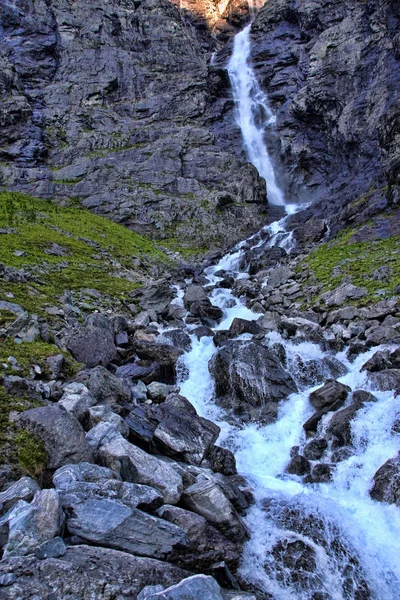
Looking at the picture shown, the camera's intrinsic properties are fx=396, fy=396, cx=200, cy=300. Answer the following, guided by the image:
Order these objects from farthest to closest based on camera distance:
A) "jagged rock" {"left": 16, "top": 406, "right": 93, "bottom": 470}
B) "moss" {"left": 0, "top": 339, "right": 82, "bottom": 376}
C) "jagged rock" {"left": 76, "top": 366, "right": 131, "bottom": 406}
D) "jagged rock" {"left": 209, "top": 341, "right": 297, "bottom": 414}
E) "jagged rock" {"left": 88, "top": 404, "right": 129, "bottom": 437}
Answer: "jagged rock" {"left": 209, "top": 341, "right": 297, "bottom": 414}
"jagged rock" {"left": 76, "top": 366, "right": 131, "bottom": 406}
"moss" {"left": 0, "top": 339, "right": 82, "bottom": 376}
"jagged rock" {"left": 88, "top": 404, "right": 129, "bottom": 437}
"jagged rock" {"left": 16, "top": 406, "right": 93, "bottom": 470}

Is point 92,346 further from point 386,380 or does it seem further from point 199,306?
point 386,380

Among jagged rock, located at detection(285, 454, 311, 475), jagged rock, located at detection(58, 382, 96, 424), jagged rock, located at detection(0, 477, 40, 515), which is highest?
jagged rock, located at detection(58, 382, 96, 424)

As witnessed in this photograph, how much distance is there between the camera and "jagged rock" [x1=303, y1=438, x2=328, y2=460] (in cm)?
1095

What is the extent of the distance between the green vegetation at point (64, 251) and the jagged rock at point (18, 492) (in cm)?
1003

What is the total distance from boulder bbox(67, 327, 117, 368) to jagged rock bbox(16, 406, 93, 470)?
5.47m

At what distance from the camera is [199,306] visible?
22.0 metres

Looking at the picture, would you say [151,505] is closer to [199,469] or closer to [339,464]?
[199,469]

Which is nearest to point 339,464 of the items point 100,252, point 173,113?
point 100,252

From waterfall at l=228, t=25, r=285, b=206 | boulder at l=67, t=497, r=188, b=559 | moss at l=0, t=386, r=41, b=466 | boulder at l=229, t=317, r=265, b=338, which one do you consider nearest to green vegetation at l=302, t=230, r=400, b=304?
boulder at l=229, t=317, r=265, b=338

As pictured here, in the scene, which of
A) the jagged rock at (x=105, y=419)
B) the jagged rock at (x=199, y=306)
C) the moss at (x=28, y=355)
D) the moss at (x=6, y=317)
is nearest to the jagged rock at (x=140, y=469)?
the jagged rock at (x=105, y=419)

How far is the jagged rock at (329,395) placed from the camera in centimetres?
1234

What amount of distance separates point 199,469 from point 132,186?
4000cm

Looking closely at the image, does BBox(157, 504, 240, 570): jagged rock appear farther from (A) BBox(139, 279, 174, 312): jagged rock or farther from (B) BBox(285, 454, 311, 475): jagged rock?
(A) BBox(139, 279, 174, 312): jagged rock

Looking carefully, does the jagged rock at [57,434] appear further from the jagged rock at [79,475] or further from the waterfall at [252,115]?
the waterfall at [252,115]
